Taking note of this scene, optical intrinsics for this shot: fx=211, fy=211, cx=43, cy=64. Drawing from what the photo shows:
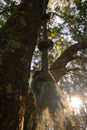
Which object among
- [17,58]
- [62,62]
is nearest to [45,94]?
[17,58]

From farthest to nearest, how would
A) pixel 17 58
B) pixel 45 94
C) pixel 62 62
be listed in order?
1. pixel 62 62
2. pixel 45 94
3. pixel 17 58

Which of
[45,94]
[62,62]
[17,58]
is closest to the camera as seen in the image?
[17,58]

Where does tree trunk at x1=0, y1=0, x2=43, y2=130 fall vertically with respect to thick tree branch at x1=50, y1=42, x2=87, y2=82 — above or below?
below

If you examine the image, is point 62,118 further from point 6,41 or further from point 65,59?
point 65,59

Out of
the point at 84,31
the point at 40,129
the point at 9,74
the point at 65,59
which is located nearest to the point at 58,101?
the point at 40,129

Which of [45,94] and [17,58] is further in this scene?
[45,94]

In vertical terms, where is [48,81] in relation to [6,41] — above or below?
below

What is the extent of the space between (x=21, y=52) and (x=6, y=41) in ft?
0.51

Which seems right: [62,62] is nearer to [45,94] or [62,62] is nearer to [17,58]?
[45,94]

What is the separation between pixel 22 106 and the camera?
157cm

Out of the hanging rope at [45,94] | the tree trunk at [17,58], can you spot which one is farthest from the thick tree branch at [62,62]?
the tree trunk at [17,58]

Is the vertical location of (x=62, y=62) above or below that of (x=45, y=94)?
above

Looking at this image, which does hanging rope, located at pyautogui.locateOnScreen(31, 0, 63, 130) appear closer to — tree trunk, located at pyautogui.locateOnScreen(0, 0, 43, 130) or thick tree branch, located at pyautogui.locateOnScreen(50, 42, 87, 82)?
tree trunk, located at pyautogui.locateOnScreen(0, 0, 43, 130)

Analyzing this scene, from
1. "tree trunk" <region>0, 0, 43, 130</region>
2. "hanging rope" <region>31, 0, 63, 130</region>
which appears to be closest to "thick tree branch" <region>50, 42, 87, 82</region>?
"hanging rope" <region>31, 0, 63, 130</region>
